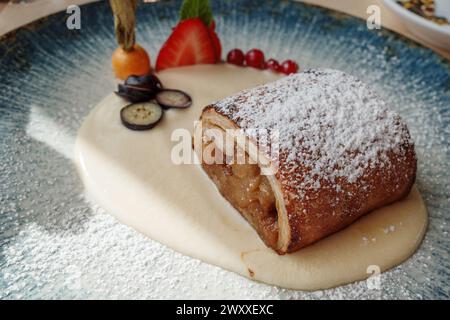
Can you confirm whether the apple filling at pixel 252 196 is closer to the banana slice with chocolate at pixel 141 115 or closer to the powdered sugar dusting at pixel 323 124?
the powdered sugar dusting at pixel 323 124

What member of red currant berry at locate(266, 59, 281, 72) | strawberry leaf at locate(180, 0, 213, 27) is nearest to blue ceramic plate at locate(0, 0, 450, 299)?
red currant berry at locate(266, 59, 281, 72)

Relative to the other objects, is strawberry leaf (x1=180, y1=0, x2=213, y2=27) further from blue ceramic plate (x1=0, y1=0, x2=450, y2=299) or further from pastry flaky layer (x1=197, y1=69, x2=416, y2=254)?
pastry flaky layer (x1=197, y1=69, x2=416, y2=254)

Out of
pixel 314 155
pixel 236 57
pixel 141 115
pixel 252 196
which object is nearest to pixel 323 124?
pixel 314 155

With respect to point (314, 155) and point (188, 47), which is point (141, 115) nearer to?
point (188, 47)

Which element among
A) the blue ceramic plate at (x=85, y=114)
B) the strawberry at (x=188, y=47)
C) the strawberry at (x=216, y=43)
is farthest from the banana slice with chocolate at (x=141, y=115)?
the strawberry at (x=216, y=43)
